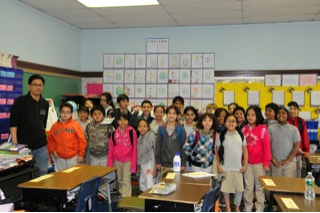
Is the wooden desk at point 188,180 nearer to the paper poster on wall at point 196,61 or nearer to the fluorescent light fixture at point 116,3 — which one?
the fluorescent light fixture at point 116,3

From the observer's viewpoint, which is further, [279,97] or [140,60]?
[140,60]

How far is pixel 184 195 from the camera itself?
2.56 metres

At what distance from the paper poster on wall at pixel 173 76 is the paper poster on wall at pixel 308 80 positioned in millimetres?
2313

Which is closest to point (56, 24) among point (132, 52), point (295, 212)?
point (132, 52)

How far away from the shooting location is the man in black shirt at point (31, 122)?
146 inches

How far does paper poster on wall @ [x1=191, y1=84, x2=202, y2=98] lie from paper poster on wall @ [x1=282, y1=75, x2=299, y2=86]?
156cm

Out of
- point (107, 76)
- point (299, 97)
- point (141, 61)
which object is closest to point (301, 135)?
point (299, 97)

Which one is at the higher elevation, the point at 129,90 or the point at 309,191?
the point at 129,90

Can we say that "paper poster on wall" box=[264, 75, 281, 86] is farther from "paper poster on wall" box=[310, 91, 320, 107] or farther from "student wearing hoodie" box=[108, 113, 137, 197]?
"student wearing hoodie" box=[108, 113, 137, 197]

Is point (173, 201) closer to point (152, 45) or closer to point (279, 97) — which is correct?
point (279, 97)

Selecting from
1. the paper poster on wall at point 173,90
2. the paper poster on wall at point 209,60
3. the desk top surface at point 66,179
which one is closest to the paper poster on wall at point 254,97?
the paper poster on wall at point 209,60

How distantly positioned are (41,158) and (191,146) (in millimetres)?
1791

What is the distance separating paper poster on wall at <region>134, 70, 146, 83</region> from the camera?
6.64 m

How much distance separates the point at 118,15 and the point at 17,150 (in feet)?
10.4
